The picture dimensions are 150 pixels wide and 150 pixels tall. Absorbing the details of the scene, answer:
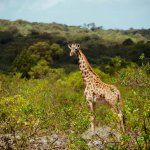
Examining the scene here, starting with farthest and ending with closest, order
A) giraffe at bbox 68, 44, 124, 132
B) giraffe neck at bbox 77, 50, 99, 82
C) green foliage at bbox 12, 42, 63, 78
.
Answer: green foliage at bbox 12, 42, 63, 78
giraffe neck at bbox 77, 50, 99, 82
giraffe at bbox 68, 44, 124, 132

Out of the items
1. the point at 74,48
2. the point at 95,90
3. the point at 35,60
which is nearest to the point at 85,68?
the point at 74,48

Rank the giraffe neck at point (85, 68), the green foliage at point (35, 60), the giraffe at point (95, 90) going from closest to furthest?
the giraffe at point (95, 90)
the giraffe neck at point (85, 68)
the green foliage at point (35, 60)

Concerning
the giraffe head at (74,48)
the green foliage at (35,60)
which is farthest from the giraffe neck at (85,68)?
the green foliage at (35,60)

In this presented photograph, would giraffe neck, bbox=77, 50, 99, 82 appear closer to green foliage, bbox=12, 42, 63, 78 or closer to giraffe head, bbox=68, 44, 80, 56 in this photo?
giraffe head, bbox=68, 44, 80, 56

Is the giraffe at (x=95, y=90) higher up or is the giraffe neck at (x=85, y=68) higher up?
the giraffe neck at (x=85, y=68)

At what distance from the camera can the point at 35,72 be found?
1647 inches

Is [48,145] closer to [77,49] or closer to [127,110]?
[77,49]

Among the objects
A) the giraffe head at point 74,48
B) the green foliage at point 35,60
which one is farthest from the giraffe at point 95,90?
the green foliage at point 35,60

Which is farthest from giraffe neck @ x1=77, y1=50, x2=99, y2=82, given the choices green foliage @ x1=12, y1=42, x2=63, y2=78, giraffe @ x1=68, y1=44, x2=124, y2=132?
green foliage @ x1=12, y1=42, x2=63, y2=78

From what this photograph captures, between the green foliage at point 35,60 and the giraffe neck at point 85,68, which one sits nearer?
the giraffe neck at point 85,68

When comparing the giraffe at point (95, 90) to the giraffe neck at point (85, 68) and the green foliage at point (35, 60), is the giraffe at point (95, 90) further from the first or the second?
the green foliage at point (35, 60)

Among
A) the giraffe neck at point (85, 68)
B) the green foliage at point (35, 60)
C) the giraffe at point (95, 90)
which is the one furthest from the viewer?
the green foliage at point (35, 60)

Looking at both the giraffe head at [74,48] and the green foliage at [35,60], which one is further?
the green foliage at [35,60]

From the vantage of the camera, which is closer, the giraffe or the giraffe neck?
the giraffe
